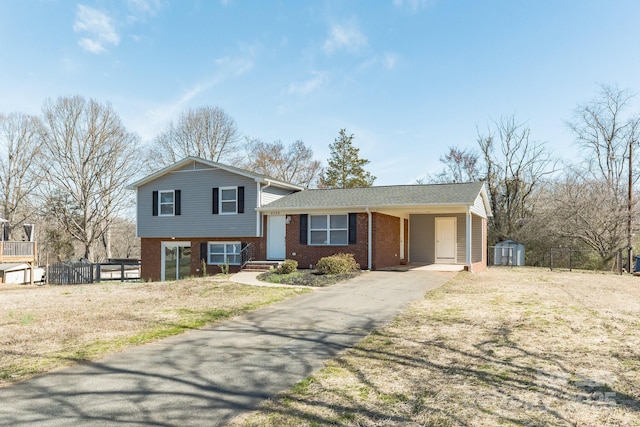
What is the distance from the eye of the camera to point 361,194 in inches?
773

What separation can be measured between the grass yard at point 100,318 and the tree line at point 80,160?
24978mm

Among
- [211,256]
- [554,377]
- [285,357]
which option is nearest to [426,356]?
[554,377]

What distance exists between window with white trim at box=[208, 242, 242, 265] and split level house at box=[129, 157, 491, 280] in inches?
2.0

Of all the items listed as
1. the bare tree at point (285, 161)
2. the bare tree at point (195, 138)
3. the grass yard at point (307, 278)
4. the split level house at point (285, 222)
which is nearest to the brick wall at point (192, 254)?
the split level house at point (285, 222)

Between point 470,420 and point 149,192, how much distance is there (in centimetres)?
2171

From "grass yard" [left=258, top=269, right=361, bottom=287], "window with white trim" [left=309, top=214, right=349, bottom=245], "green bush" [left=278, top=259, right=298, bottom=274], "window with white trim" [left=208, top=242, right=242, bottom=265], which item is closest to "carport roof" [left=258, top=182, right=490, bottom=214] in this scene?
"window with white trim" [left=309, top=214, right=349, bottom=245]

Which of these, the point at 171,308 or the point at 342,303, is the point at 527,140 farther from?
the point at 171,308

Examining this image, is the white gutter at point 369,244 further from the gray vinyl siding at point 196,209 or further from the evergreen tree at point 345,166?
the evergreen tree at point 345,166

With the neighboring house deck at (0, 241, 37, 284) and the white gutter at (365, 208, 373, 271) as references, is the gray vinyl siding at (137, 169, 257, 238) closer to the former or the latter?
the white gutter at (365, 208, 373, 271)

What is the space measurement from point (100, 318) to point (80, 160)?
2968cm

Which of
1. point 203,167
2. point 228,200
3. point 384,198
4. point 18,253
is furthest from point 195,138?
point 384,198

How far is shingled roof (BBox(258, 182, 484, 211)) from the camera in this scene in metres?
16.7

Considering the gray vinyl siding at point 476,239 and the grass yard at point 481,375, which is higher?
the gray vinyl siding at point 476,239

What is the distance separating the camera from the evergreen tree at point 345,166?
41.4 m
